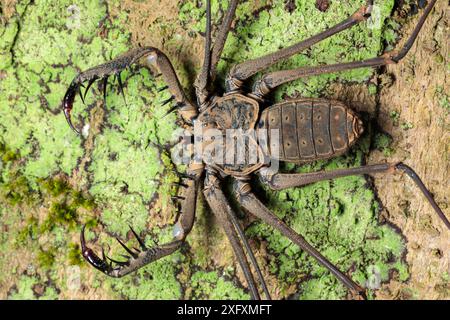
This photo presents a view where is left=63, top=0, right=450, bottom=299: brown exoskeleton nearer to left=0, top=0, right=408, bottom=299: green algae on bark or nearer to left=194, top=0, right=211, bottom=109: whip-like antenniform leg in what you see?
left=194, top=0, right=211, bottom=109: whip-like antenniform leg

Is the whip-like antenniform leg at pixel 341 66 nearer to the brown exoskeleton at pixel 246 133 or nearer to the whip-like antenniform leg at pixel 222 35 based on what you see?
the brown exoskeleton at pixel 246 133

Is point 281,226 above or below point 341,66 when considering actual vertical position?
below

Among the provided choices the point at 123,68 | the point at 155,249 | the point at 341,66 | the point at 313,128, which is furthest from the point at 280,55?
the point at 155,249

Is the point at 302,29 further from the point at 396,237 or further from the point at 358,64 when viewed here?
the point at 396,237

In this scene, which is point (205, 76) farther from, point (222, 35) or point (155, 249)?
point (155, 249)

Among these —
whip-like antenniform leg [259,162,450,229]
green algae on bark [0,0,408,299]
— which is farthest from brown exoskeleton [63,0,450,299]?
green algae on bark [0,0,408,299]

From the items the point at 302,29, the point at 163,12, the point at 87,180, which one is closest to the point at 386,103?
the point at 302,29

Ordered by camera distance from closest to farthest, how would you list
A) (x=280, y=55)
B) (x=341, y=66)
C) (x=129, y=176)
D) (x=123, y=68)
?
1. (x=341, y=66)
2. (x=280, y=55)
3. (x=123, y=68)
4. (x=129, y=176)
